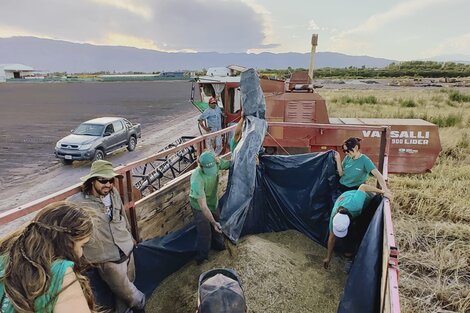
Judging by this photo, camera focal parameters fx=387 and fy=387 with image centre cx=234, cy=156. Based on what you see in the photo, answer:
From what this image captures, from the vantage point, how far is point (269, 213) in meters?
5.23

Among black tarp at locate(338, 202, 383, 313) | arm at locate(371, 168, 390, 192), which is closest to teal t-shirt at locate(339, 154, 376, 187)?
arm at locate(371, 168, 390, 192)

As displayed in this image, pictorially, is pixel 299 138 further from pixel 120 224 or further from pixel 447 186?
pixel 120 224

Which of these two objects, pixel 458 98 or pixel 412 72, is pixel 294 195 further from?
pixel 412 72

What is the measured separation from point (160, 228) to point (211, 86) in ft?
23.5

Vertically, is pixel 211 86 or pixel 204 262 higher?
pixel 211 86

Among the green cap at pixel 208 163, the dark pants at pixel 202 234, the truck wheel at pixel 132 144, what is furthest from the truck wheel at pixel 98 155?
the green cap at pixel 208 163

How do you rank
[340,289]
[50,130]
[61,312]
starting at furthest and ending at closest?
[50,130] → [340,289] → [61,312]

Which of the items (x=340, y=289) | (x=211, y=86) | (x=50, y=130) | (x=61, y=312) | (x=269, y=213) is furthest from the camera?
(x=50, y=130)

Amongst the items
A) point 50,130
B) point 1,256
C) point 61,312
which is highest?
point 1,256

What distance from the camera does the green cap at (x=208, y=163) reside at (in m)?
3.96

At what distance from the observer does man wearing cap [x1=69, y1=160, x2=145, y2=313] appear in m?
3.00

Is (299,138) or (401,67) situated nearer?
(299,138)

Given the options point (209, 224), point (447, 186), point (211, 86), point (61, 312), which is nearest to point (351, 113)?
point (211, 86)

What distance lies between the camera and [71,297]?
161cm
